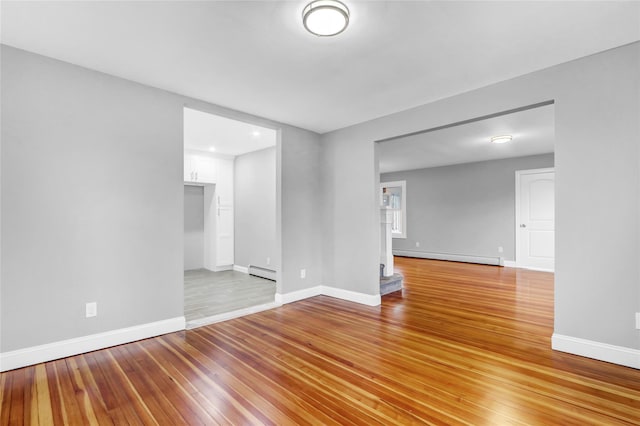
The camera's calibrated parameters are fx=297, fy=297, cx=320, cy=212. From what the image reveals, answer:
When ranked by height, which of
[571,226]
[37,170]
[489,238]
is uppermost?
[37,170]

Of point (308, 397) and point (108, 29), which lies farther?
point (108, 29)

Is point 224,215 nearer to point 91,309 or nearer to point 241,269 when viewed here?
point 241,269

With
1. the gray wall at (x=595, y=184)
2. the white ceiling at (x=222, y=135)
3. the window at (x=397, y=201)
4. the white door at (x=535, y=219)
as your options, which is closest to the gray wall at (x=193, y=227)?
the white ceiling at (x=222, y=135)

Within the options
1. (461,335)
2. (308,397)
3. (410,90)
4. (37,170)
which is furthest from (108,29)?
(461,335)

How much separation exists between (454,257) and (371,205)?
193 inches

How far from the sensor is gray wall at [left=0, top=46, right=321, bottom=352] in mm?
2318

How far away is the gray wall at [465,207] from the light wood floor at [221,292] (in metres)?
5.04

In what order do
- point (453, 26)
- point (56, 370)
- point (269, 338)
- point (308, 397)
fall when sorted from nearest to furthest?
point (308, 397), point (453, 26), point (56, 370), point (269, 338)

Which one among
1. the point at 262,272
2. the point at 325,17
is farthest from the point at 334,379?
the point at 262,272

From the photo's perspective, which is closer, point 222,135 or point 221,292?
point 221,292

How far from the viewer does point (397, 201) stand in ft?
30.9

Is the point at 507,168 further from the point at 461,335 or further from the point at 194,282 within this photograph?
the point at 194,282

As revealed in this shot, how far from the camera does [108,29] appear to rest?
211 cm

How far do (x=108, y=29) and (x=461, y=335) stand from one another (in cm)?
396
